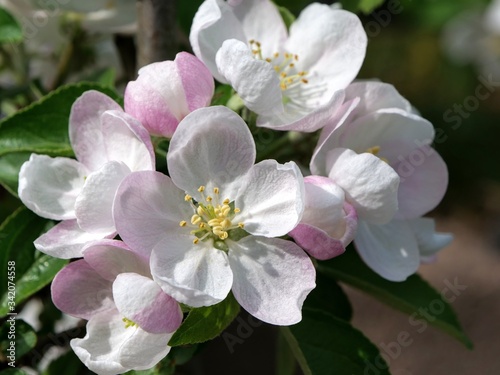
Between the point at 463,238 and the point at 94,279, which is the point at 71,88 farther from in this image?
the point at 463,238

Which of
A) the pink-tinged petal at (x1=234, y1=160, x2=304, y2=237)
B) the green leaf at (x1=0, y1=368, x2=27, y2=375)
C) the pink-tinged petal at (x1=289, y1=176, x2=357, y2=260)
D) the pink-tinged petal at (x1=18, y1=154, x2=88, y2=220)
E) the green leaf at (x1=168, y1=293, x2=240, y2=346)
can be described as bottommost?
the green leaf at (x1=0, y1=368, x2=27, y2=375)

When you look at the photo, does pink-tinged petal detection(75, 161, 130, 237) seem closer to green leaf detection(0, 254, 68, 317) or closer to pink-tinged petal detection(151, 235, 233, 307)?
pink-tinged petal detection(151, 235, 233, 307)

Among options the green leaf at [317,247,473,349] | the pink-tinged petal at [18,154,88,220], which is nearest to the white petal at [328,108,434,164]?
the green leaf at [317,247,473,349]

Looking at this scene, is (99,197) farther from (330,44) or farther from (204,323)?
(330,44)

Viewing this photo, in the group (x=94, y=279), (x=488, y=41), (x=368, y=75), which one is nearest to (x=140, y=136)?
(x=94, y=279)

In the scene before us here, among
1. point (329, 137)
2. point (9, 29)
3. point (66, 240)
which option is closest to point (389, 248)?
point (329, 137)

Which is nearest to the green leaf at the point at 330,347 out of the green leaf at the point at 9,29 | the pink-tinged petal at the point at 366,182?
the pink-tinged petal at the point at 366,182
